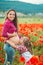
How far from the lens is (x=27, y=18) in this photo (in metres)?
2.04

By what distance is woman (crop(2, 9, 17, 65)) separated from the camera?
1.93 m

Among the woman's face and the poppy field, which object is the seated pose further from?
the woman's face

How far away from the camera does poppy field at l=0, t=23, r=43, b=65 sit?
1.97 meters

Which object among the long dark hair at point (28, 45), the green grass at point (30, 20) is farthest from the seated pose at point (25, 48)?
the green grass at point (30, 20)

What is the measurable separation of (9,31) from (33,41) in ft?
1.01

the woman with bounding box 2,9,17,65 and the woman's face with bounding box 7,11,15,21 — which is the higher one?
the woman's face with bounding box 7,11,15,21

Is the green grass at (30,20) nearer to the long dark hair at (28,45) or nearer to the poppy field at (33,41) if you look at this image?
the poppy field at (33,41)

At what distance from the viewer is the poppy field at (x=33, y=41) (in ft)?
6.47

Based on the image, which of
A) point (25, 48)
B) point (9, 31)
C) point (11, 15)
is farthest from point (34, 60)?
point (11, 15)

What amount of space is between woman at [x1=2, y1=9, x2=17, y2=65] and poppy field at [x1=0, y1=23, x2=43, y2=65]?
5 cm

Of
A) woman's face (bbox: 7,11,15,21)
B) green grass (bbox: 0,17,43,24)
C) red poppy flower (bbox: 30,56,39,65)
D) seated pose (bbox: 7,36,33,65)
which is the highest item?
woman's face (bbox: 7,11,15,21)

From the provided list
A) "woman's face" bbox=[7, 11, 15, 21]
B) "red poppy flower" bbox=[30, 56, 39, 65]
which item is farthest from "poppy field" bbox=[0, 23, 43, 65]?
"woman's face" bbox=[7, 11, 15, 21]

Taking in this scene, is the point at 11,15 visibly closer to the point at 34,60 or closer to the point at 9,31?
the point at 9,31

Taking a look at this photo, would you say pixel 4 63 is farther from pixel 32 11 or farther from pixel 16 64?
pixel 32 11
